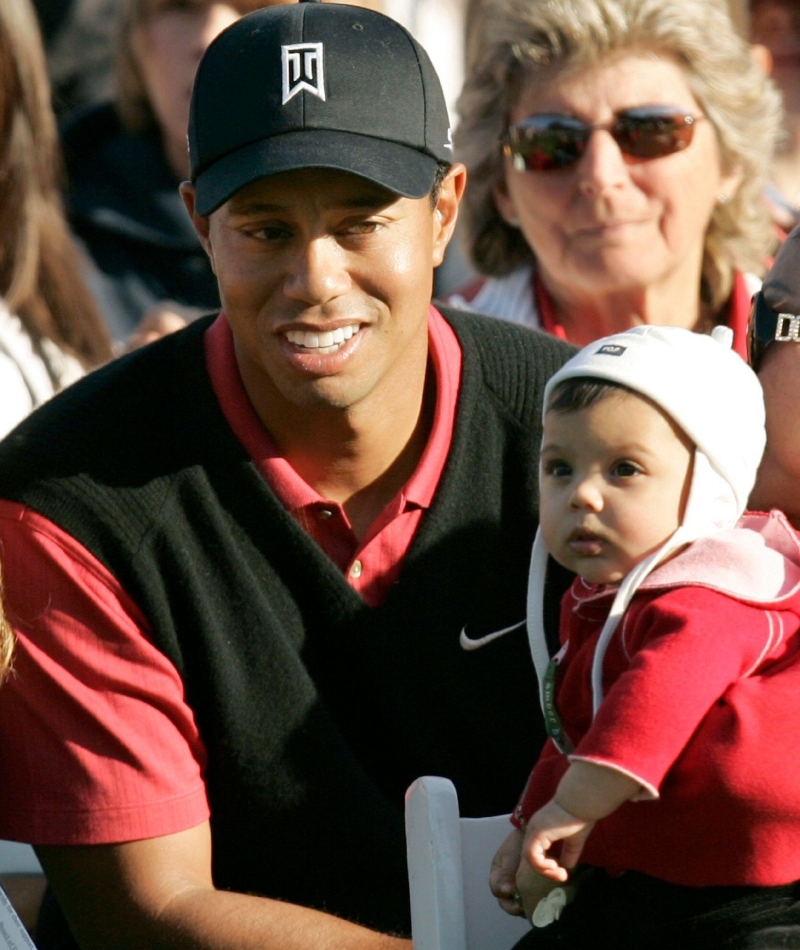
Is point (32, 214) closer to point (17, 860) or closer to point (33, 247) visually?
point (33, 247)

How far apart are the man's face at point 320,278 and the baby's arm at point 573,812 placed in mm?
888

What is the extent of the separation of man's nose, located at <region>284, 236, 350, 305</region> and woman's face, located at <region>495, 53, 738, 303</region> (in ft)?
4.92

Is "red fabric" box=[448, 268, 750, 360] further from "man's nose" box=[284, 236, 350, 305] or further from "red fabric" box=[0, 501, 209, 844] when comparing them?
"red fabric" box=[0, 501, 209, 844]

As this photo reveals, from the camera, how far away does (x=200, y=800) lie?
2.78m

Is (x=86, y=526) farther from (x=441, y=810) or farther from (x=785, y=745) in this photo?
(x=785, y=745)

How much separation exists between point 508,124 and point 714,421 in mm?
2246

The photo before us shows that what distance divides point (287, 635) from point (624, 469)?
29.5 inches

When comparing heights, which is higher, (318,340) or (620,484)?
(318,340)

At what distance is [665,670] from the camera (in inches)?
85.7

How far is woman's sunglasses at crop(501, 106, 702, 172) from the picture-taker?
4.15 m

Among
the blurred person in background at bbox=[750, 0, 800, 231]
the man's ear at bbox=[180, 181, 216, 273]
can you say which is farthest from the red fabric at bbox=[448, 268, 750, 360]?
the man's ear at bbox=[180, 181, 216, 273]

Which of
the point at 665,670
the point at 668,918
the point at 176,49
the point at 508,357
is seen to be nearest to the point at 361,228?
the point at 508,357

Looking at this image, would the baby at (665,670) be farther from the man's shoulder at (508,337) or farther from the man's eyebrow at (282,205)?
the man's shoulder at (508,337)

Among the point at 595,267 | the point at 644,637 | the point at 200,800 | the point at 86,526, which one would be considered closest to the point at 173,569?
the point at 86,526
